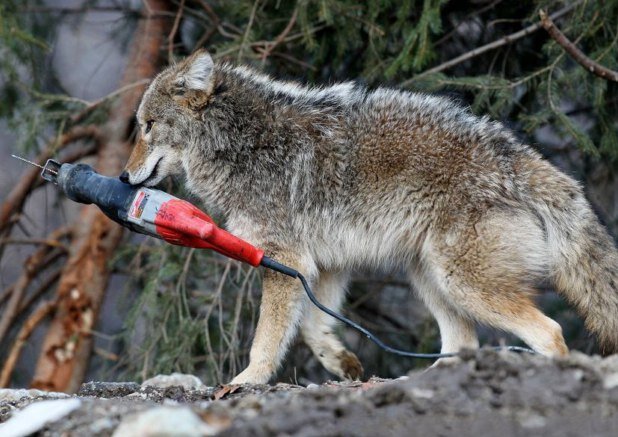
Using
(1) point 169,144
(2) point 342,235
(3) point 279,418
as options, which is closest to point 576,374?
(3) point 279,418

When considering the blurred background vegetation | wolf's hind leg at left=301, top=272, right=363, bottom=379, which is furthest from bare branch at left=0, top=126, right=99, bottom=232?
wolf's hind leg at left=301, top=272, right=363, bottom=379

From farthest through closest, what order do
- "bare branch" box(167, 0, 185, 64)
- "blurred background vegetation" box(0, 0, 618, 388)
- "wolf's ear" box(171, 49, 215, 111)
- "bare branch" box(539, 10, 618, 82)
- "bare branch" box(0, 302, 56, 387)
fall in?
"bare branch" box(0, 302, 56, 387), "bare branch" box(167, 0, 185, 64), "blurred background vegetation" box(0, 0, 618, 388), "bare branch" box(539, 10, 618, 82), "wolf's ear" box(171, 49, 215, 111)

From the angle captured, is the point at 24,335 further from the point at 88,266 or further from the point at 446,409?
the point at 446,409

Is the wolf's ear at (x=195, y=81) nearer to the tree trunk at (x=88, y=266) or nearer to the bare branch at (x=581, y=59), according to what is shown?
the bare branch at (x=581, y=59)

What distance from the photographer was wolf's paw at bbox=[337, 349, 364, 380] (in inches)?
240

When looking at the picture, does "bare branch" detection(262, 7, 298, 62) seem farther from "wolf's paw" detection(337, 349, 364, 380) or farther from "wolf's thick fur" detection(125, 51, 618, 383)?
"wolf's paw" detection(337, 349, 364, 380)

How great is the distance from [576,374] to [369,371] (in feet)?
19.9

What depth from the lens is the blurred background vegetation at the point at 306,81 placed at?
24.5 feet

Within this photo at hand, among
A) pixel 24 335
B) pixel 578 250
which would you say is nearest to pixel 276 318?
pixel 578 250

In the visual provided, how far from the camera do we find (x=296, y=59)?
8469 mm

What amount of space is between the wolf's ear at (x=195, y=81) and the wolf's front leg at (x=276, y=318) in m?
1.22

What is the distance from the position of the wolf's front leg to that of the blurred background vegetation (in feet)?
Answer: 5.83

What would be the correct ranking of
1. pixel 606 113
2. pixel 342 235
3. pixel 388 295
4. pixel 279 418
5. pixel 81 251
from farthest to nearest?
pixel 388 295
pixel 81 251
pixel 606 113
pixel 342 235
pixel 279 418

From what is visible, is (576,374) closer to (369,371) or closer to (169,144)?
(169,144)
